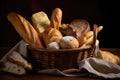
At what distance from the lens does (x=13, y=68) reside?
883mm

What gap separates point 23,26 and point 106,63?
32 cm

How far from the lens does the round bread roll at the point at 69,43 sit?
0.85 m

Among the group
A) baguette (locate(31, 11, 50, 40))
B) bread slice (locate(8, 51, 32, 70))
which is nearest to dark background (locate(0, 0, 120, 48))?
baguette (locate(31, 11, 50, 40))

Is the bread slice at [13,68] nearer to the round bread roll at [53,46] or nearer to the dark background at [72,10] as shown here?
the round bread roll at [53,46]

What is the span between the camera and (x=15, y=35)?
1536 millimetres

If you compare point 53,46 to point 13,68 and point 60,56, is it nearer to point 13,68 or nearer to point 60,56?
point 60,56

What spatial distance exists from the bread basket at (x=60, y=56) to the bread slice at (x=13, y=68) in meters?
0.06

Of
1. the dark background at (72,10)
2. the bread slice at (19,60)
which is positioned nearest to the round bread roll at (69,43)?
the bread slice at (19,60)

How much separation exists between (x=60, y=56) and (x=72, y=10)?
673mm

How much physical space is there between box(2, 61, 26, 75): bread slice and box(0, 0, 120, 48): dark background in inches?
24.6

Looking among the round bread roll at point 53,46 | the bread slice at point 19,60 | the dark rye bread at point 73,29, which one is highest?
the dark rye bread at point 73,29

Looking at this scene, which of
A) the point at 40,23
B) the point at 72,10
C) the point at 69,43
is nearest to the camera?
the point at 69,43

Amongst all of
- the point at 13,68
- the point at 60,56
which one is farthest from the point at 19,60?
the point at 60,56

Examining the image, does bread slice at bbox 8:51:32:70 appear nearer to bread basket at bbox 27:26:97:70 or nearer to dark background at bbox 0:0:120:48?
bread basket at bbox 27:26:97:70
